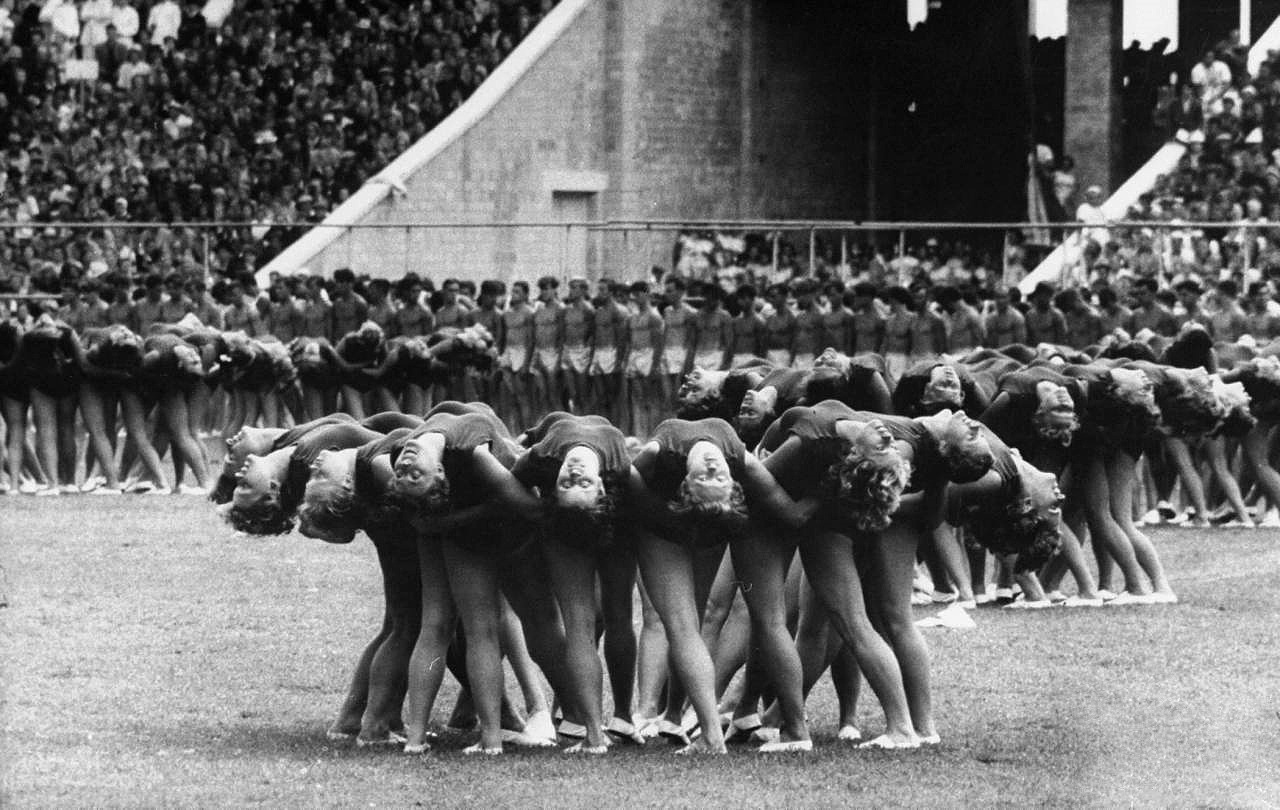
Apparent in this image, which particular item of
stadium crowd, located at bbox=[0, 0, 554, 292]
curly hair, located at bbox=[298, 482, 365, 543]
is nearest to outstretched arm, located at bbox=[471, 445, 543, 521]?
curly hair, located at bbox=[298, 482, 365, 543]

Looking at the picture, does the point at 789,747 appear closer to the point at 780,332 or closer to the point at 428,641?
the point at 428,641

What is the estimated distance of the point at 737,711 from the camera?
36.4ft

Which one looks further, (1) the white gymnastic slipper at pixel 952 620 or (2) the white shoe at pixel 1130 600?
(2) the white shoe at pixel 1130 600

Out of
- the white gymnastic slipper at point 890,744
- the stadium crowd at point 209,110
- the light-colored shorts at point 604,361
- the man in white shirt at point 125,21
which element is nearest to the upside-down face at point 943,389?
the white gymnastic slipper at point 890,744

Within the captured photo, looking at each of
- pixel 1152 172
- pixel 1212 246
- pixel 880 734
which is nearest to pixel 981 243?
pixel 1152 172

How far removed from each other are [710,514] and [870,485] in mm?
672

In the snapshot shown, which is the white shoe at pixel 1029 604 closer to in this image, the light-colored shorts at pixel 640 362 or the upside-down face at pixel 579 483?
the upside-down face at pixel 579 483

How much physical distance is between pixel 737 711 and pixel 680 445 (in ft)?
4.58

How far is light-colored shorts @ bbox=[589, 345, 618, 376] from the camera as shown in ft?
86.5

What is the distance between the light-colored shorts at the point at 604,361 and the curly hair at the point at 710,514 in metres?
15.6

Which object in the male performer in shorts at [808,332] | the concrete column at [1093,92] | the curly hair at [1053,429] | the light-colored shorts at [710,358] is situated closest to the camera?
the curly hair at [1053,429]

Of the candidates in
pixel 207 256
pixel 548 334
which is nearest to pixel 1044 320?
pixel 548 334

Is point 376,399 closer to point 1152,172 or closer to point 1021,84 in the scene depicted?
point 1152,172

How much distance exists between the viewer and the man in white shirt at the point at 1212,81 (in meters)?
31.7
